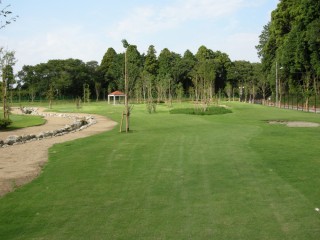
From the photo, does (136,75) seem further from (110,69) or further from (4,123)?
(4,123)

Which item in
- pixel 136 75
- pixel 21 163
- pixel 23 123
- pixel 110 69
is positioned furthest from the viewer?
pixel 110 69

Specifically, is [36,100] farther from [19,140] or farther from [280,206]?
[280,206]

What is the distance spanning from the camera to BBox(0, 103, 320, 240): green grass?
5359 mm

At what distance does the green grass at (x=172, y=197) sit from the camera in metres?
5.36

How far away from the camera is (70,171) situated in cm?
959

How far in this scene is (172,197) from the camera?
6.93 meters

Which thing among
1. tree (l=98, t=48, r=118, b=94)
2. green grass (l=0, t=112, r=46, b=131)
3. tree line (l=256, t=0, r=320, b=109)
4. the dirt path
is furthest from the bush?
tree (l=98, t=48, r=118, b=94)

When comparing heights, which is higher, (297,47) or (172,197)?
(297,47)

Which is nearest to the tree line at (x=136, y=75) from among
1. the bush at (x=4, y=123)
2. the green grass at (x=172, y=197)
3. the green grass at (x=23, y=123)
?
the green grass at (x=23, y=123)

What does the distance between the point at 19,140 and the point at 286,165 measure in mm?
11895

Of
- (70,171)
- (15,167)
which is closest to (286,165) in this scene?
(70,171)

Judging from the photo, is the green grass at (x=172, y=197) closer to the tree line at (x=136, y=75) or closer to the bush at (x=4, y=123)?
the bush at (x=4, y=123)

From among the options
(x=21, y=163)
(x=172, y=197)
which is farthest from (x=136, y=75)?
(x=172, y=197)

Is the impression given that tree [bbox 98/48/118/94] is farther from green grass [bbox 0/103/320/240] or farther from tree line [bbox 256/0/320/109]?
green grass [bbox 0/103/320/240]
